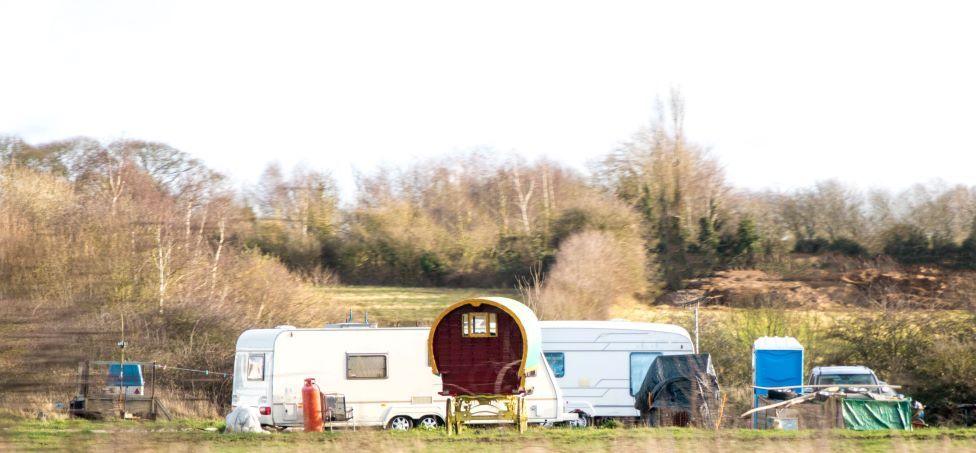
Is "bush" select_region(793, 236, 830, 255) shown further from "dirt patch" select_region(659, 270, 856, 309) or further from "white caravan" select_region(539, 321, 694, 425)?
"white caravan" select_region(539, 321, 694, 425)

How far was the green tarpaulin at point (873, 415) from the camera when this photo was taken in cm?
1499

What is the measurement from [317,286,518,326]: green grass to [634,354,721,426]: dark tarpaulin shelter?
1364cm

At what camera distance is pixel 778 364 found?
21.0 m

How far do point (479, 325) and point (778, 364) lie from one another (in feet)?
27.6

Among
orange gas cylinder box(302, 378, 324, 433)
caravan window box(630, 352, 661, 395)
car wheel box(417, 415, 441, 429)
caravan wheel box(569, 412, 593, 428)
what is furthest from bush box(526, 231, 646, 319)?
orange gas cylinder box(302, 378, 324, 433)

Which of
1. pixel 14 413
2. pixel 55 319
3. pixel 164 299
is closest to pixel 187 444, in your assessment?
pixel 14 413

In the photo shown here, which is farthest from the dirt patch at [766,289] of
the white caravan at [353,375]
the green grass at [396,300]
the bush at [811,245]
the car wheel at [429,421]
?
the car wheel at [429,421]

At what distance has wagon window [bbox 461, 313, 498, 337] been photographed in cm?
1527

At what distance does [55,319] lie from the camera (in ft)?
17.8

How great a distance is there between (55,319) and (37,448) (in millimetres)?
3588

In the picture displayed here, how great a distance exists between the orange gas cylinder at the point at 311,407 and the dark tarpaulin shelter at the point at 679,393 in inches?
213

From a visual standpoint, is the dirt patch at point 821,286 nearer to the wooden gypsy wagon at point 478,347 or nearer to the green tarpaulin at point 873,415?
the green tarpaulin at point 873,415

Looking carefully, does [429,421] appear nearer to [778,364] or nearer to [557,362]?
[557,362]

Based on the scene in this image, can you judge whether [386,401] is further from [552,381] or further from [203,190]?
[203,190]
